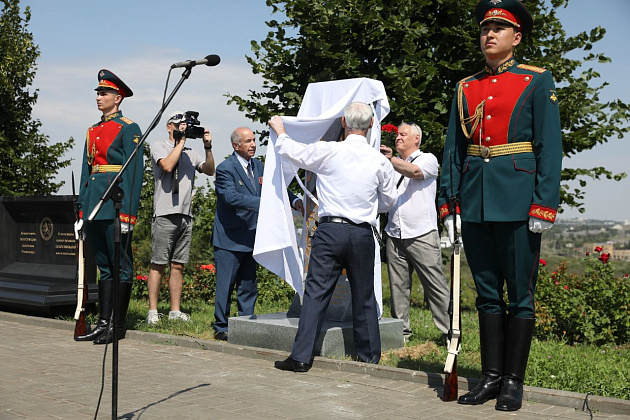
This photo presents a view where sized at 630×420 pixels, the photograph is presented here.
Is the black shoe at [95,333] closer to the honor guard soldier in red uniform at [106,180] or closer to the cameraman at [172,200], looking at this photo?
the honor guard soldier in red uniform at [106,180]

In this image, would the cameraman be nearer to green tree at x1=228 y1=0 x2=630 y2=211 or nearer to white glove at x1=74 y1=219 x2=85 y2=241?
white glove at x1=74 y1=219 x2=85 y2=241

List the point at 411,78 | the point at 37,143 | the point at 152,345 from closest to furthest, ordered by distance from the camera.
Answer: the point at 152,345 → the point at 411,78 → the point at 37,143

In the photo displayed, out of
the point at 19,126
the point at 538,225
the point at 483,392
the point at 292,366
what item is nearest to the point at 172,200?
the point at 292,366

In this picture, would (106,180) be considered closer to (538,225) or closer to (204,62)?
(204,62)

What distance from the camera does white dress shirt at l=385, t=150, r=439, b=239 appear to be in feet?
26.6

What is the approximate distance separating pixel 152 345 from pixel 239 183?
1951 mm

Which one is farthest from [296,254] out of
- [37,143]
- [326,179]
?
[37,143]

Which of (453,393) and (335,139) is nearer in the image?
(453,393)

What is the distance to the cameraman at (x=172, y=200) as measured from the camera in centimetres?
934

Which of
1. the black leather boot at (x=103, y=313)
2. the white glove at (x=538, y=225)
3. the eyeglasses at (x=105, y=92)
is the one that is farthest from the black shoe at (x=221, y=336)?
the white glove at (x=538, y=225)

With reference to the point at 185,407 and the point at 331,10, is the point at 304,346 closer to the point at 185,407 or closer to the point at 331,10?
the point at 185,407

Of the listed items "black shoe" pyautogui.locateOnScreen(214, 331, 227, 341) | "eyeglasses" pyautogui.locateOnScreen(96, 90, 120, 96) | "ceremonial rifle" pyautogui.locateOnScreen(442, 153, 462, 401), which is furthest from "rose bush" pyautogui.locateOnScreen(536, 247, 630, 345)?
"eyeglasses" pyautogui.locateOnScreen(96, 90, 120, 96)

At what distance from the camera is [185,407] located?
5.25m

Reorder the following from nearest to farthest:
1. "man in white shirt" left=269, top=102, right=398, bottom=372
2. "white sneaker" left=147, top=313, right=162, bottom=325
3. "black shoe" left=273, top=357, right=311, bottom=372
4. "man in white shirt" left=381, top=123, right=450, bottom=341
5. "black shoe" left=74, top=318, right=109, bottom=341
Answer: "black shoe" left=273, top=357, right=311, bottom=372 → "man in white shirt" left=269, top=102, right=398, bottom=372 → "man in white shirt" left=381, top=123, right=450, bottom=341 → "black shoe" left=74, top=318, right=109, bottom=341 → "white sneaker" left=147, top=313, right=162, bottom=325
